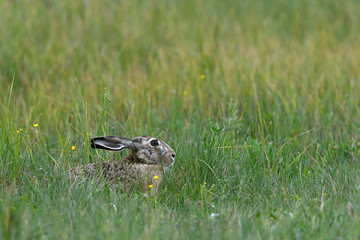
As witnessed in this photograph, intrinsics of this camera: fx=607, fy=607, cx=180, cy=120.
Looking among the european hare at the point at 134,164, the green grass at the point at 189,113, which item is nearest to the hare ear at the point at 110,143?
the european hare at the point at 134,164

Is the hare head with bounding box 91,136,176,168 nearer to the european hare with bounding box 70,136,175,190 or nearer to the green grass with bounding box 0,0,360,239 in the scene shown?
the european hare with bounding box 70,136,175,190

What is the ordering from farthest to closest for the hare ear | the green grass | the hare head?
the hare head, the hare ear, the green grass

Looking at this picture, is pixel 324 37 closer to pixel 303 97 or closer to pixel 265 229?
pixel 303 97

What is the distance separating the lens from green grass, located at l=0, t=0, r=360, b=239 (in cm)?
398

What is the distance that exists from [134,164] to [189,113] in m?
1.80

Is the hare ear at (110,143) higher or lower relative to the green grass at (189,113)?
higher

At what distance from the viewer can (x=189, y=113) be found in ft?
21.6

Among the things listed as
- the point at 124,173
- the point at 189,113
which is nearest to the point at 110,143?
the point at 124,173

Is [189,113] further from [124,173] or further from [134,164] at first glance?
[124,173]

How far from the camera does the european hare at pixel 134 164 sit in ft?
15.6

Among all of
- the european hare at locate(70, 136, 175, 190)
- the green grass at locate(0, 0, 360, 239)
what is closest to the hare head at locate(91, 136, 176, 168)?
the european hare at locate(70, 136, 175, 190)

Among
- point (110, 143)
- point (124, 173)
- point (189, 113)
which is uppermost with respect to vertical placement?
point (110, 143)

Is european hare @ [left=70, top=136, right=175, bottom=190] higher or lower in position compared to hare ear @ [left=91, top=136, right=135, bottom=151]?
lower

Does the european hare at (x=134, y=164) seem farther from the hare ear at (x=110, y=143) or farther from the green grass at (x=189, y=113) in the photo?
the green grass at (x=189, y=113)
